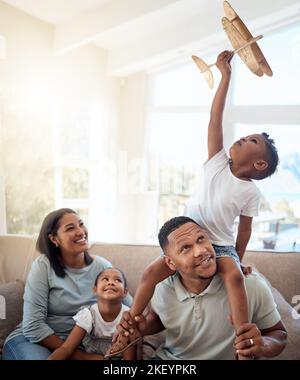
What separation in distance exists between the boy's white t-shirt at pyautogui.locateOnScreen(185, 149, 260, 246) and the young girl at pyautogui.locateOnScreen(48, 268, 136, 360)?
12.2 inches

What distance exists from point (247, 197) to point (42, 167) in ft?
1.98

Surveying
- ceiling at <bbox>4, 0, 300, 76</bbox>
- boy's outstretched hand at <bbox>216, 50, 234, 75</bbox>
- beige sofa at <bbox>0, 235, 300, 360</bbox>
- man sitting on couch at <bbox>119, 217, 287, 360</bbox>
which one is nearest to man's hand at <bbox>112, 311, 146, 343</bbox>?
man sitting on couch at <bbox>119, 217, 287, 360</bbox>

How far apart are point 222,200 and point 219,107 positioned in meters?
0.20

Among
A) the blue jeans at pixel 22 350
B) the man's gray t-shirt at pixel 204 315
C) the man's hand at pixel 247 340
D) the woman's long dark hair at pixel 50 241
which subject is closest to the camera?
the man's hand at pixel 247 340

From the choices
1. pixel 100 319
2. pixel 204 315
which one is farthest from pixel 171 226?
pixel 100 319

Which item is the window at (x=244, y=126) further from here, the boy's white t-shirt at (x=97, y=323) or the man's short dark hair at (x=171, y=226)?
the boy's white t-shirt at (x=97, y=323)

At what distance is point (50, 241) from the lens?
3.57 feet

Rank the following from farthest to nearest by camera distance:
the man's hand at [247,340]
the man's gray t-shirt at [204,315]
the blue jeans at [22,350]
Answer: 1. the blue jeans at [22,350]
2. the man's gray t-shirt at [204,315]
3. the man's hand at [247,340]

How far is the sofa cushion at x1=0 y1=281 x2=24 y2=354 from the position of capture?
1.14m

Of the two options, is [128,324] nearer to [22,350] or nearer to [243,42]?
[22,350]

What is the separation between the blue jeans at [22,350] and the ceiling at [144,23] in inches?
31.6

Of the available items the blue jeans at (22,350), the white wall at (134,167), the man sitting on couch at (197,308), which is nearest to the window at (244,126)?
the white wall at (134,167)

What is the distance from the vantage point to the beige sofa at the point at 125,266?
3.76ft

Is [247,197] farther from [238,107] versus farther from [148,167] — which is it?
[148,167]
